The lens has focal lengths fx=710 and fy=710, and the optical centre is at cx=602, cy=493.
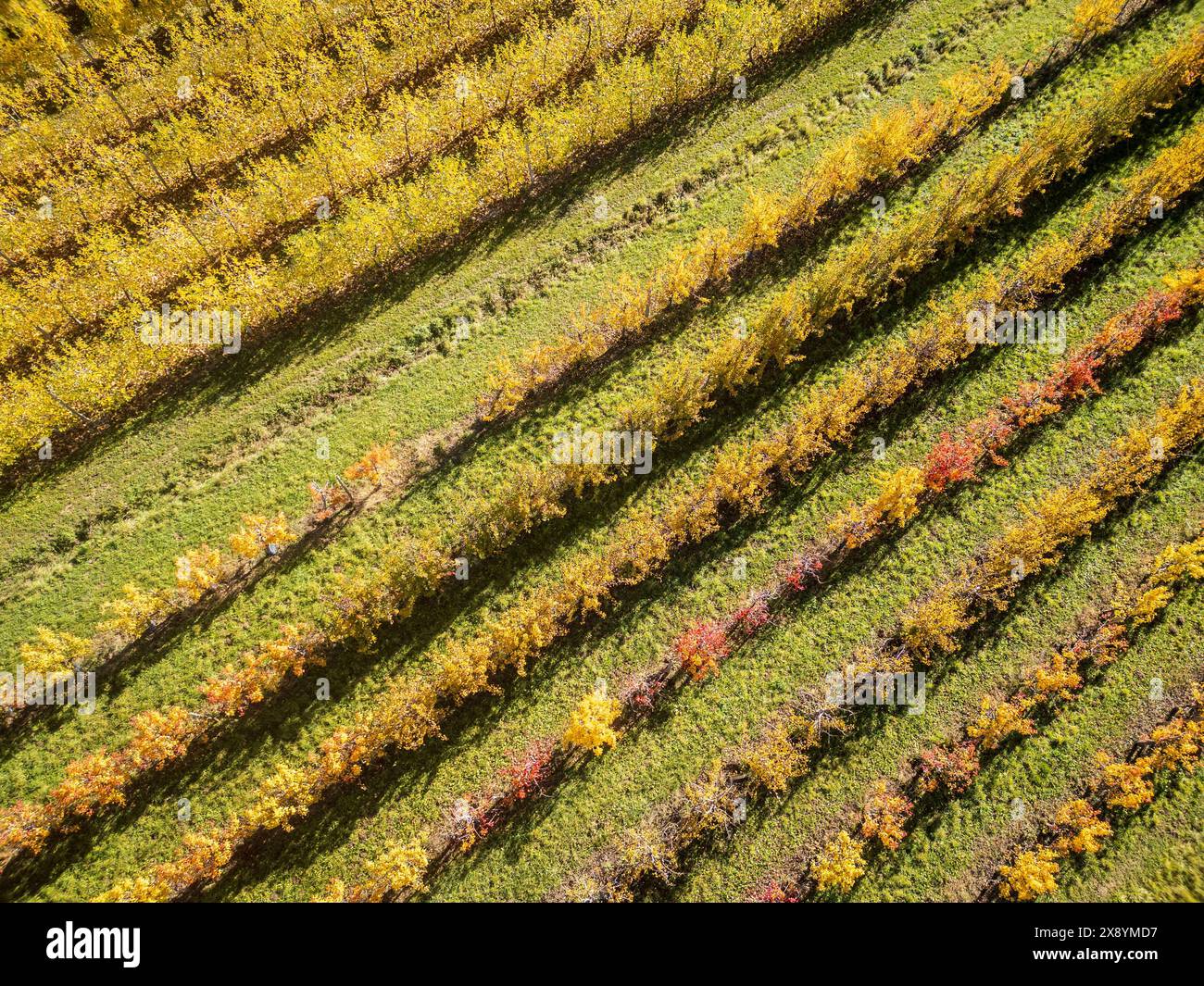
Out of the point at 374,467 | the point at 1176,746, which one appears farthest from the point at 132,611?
the point at 1176,746

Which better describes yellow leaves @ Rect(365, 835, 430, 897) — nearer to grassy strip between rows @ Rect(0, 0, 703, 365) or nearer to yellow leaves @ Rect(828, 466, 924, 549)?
yellow leaves @ Rect(828, 466, 924, 549)

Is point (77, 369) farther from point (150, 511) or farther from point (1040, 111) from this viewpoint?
point (1040, 111)

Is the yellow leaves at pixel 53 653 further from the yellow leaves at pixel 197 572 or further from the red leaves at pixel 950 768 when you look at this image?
the red leaves at pixel 950 768

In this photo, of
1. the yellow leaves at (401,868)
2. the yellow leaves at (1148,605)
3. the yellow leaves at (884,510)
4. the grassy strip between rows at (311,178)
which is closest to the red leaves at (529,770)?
the yellow leaves at (401,868)
